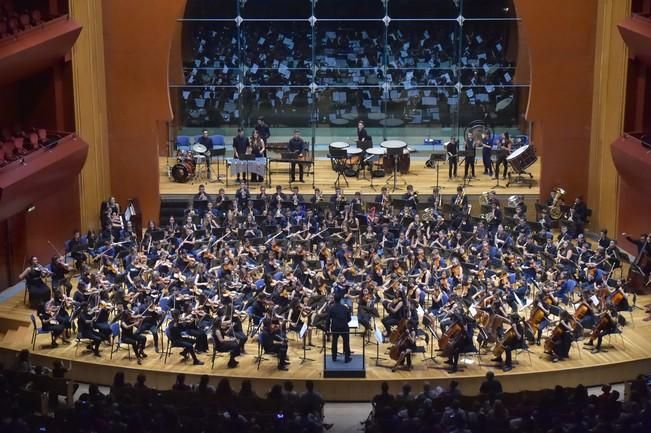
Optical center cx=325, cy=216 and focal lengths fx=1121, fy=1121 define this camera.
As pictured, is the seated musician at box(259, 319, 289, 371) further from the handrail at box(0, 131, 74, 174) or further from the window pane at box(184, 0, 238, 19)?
the window pane at box(184, 0, 238, 19)

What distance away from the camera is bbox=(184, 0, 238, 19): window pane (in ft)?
91.1

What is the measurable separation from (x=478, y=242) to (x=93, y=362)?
295 inches

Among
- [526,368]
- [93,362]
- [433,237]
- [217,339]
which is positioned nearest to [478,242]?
[433,237]

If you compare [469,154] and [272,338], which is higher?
[469,154]

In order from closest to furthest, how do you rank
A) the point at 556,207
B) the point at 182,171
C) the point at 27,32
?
the point at 27,32 < the point at 556,207 < the point at 182,171

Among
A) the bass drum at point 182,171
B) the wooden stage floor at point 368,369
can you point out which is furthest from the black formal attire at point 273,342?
the bass drum at point 182,171

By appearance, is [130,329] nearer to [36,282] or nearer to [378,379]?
[36,282]

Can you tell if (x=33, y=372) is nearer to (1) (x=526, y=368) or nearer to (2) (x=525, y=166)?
(1) (x=526, y=368)

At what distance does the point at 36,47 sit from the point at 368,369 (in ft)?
28.0

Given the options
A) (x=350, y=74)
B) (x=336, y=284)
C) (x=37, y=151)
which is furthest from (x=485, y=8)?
(x=336, y=284)

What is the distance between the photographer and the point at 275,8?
28.1 metres

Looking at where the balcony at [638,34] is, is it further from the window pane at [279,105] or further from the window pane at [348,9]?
the window pane at [279,105]

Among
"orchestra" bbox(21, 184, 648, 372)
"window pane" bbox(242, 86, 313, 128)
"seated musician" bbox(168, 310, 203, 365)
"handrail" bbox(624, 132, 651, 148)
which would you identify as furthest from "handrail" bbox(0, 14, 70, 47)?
"handrail" bbox(624, 132, 651, 148)

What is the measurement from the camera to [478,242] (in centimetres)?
2069
